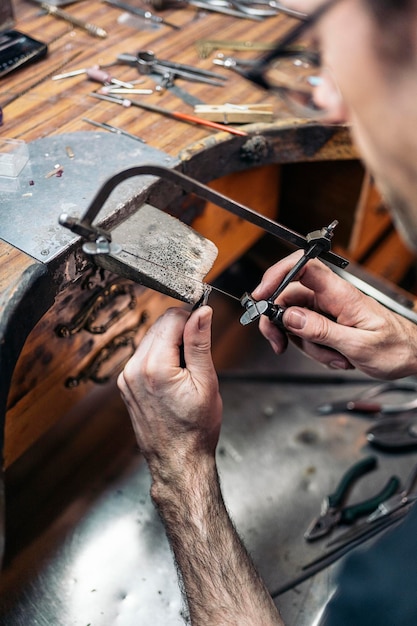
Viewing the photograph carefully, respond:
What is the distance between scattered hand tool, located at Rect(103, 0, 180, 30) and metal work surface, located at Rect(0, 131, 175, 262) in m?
0.49

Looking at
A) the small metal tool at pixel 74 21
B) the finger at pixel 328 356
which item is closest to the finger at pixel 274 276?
the finger at pixel 328 356

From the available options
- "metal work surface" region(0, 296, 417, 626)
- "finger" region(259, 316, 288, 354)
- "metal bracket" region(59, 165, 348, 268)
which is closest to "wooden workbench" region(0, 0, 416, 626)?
"metal work surface" region(0, 296, 417, 626)

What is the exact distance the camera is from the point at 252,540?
1058 millimetres

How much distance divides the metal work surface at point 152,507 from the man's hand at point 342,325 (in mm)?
262

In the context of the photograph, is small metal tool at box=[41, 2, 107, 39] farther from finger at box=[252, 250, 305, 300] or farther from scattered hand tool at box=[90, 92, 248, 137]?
finger at box=[252, 250, 305, 300]

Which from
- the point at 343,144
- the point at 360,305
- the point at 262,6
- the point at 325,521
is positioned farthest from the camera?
the point at 262,6

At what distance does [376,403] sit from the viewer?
126 centimetres

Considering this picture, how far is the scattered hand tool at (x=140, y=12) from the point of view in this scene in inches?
54.0

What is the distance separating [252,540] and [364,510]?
7.9 inches

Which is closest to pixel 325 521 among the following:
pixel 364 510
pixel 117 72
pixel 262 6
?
pixel 364 510

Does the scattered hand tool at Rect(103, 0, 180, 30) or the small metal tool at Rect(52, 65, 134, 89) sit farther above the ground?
the scattered hand tool at Rect(103, 0, 180, 30)

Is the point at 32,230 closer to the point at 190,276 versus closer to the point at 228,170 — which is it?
the point at 190,276

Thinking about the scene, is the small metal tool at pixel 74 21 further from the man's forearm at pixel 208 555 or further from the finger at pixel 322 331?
the man's forearm at pixel 208 555

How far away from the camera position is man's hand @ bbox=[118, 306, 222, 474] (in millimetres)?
801
